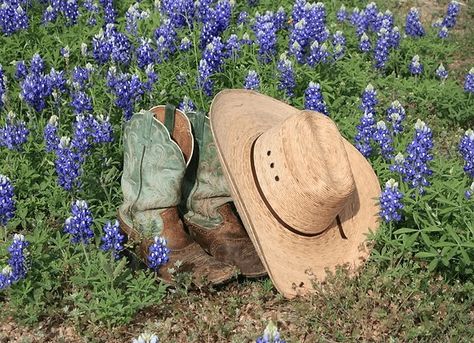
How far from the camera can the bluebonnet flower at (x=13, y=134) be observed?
537 cm

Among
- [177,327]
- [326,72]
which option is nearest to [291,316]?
[177,327]

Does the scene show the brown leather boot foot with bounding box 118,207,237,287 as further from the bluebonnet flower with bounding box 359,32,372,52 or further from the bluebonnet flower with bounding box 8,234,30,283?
the bluebonnet flower with bounding box 359,32,372,52

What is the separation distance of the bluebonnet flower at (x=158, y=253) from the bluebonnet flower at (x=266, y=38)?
2.35 meters

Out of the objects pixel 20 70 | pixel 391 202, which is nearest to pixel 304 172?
pixel 391 202

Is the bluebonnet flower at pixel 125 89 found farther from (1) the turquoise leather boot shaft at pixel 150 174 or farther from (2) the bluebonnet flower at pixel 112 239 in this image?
(2) the bluebonnet flower at pixel 112 239

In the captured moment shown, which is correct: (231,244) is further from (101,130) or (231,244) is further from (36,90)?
(36,90)

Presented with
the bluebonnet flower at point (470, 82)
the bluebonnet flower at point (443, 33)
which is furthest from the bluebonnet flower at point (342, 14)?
the bluebonnet flower at point (470, 82)

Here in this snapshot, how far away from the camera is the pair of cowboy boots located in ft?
16.4

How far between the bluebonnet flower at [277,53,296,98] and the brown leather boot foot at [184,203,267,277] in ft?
4.66

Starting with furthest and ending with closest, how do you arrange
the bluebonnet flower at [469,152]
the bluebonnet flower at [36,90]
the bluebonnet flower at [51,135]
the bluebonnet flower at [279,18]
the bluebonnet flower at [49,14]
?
the bluebonnet flower at [279,18], the bluebonnet flower at [49,14], the bluebonnet flower at [36,90], the bluebonnet flower at [51,135], the bluebonnet flower at [469,152]

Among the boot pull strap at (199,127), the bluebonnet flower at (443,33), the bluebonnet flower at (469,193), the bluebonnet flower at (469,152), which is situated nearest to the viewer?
the bluebonnet flower at (469,193)

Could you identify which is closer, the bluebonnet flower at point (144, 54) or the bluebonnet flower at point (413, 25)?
the bluebonnet flower at point (144, 54)

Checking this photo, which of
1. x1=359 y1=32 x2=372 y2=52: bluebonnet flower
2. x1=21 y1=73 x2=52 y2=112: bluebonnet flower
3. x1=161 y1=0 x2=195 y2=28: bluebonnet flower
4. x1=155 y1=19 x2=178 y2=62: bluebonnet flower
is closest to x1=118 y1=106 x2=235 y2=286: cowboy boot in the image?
x1=21 y1=73 x2=52 y2=112: bluebonnet flower

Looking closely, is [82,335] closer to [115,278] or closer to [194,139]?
[115,278]
